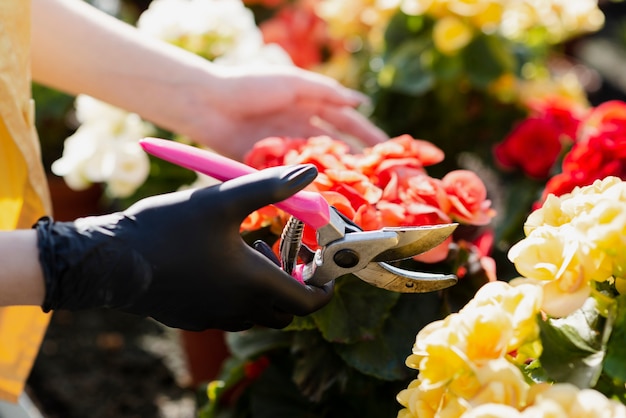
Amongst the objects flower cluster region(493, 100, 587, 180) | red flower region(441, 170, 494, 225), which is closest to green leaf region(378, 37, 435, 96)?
flower cluster region(493, 100, 587, 180)

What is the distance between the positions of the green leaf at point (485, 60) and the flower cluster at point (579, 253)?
986 mm

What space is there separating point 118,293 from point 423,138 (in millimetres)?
1211

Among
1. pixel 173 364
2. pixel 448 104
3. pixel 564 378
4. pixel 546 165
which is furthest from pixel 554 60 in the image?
pixel 564 378

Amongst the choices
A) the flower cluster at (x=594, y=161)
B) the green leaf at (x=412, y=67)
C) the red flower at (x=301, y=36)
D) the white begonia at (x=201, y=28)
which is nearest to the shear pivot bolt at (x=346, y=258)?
the flower cluster at (x=594, y=161)

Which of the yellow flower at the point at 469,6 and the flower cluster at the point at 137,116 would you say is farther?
the yellow flower at the point at 469,6

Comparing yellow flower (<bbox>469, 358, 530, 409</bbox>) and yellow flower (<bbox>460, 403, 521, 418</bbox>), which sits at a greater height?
yellow flower (<bbox>460, 403, 521, 418</bbox>)

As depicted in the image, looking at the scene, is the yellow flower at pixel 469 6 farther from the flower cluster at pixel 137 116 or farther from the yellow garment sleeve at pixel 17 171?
the yellow garment sleeve at pixel 17 171

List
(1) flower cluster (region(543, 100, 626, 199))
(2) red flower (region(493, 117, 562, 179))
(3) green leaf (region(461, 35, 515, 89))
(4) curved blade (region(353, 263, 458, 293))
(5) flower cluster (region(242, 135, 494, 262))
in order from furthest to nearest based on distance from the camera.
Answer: (3) green leaf (region(461, 35, 515, 89)) < (2) red flower (region(493, 117, 562, 179)) < (1) flower cluster (region(543, 100, 626, 199)) < (5) flower cluster (region(242, 135, 494, 262)) < (4) curved blade (region(353, 263, 458, 293))

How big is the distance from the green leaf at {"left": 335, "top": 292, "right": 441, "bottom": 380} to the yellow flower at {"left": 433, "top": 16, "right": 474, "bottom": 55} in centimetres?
76

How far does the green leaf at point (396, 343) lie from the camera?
901mm

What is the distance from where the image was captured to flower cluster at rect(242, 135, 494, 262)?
836 millimetres

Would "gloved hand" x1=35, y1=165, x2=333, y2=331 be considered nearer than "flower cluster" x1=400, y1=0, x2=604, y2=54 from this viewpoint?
Yes

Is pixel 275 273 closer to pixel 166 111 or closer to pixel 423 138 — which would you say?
pixel 166 111

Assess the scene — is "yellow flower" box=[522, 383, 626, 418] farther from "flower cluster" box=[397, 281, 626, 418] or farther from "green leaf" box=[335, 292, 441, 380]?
"green leaf" box=[335, 292, 441, 380]
